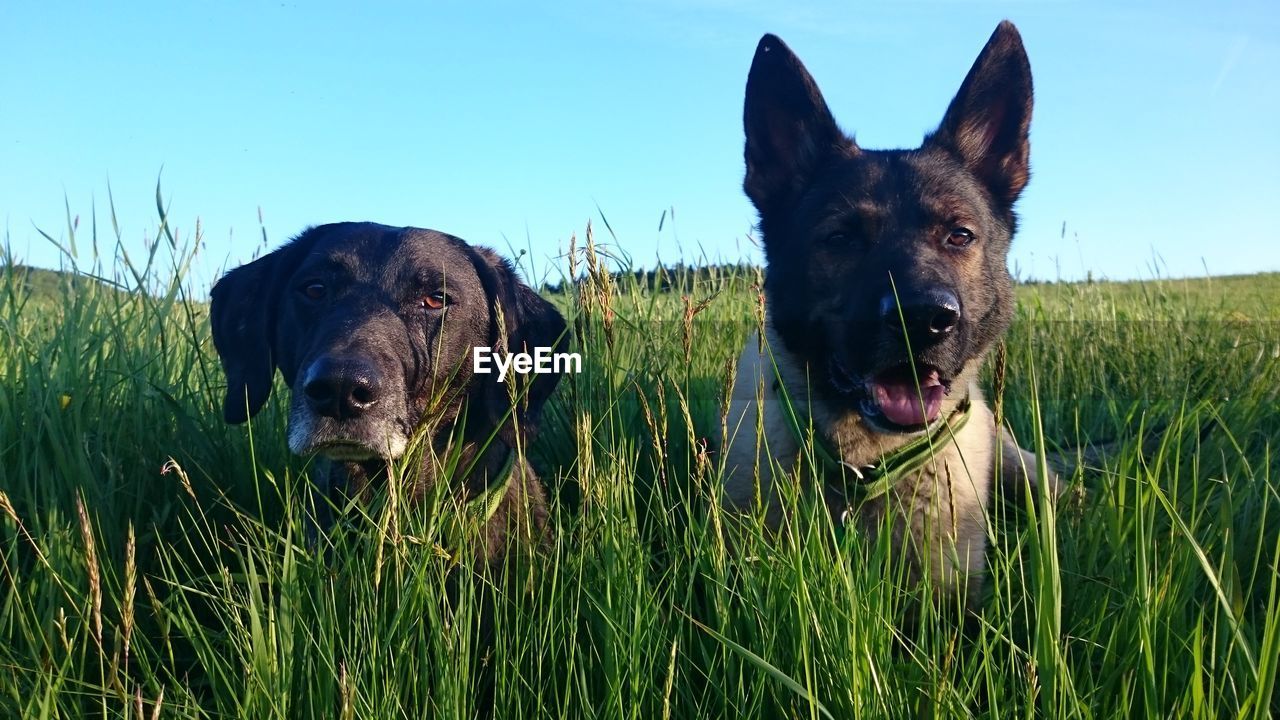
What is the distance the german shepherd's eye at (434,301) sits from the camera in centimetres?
291

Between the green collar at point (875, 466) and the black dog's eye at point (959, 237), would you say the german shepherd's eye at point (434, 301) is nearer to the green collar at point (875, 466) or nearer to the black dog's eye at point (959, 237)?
the green collar at point (875, 466)

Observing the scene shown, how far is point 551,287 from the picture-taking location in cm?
498

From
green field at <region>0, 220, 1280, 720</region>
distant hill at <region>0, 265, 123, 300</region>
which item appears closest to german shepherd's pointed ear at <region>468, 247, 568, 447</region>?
green field at <region>0, 220, 1280, 720</region>

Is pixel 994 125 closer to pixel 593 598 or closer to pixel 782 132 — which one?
pixel 782 132

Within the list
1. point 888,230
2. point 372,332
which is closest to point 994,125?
point 888,230

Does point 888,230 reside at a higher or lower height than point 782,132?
lower

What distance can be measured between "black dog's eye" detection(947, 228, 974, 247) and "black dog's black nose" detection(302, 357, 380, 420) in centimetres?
220

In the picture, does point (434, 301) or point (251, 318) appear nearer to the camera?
point (434, 301)

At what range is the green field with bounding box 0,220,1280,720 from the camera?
5.57 ft

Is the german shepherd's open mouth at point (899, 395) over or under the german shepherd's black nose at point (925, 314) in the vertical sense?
under

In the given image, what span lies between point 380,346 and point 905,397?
1.79 metres

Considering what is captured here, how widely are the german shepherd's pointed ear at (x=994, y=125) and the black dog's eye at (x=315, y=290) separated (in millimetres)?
2547

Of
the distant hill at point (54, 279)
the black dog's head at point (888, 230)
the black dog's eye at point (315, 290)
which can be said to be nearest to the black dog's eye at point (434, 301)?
the black dog's eye at point (315, 290)

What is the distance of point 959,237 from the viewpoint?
3436 millimetres
